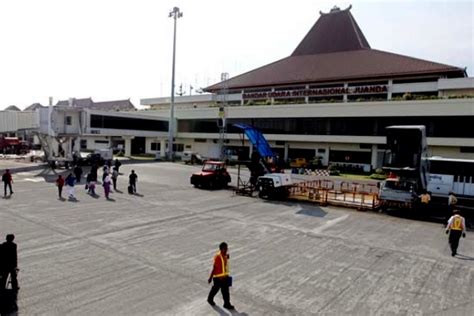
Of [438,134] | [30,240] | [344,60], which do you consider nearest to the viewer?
[30,240]

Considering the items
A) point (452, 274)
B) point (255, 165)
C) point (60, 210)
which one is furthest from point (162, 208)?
point (452, 274)

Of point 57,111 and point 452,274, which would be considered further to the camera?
point 57,111

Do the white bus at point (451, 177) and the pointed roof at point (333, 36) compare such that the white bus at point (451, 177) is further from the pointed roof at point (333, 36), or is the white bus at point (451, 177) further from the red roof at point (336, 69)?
the pointed roof at point (333, 36)

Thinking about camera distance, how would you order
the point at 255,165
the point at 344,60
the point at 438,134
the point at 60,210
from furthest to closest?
the point at 344,60 → the point at 438,134 → the point at 255,165 → the point at 60,210

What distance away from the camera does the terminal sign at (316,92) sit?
4847 cm

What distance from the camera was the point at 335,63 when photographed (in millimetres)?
56562

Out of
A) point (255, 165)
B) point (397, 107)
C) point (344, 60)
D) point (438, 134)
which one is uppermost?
point (344, 60)

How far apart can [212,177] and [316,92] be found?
30.9 metres

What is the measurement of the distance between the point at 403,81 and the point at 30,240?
160 ft

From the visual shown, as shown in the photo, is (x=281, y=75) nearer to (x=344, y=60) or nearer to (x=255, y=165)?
(x=344, y=60)

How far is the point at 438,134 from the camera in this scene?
1575 inches

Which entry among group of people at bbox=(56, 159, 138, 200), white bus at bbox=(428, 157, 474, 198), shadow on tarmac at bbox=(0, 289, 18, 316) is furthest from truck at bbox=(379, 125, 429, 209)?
shadow on tarmac at bbox=(0, 289, 18, 316)

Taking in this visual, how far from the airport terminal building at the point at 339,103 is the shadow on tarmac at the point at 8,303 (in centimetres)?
3812

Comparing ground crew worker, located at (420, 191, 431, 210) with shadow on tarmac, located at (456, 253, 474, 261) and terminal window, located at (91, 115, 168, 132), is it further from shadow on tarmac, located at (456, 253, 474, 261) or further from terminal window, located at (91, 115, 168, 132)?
terminal window, located at (91, 115, 168, 132)
